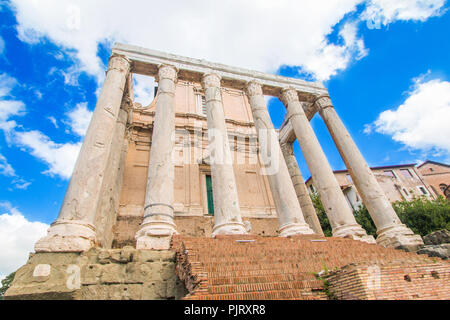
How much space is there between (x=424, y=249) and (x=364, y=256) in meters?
3.35

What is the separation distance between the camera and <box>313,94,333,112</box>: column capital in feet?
45.6

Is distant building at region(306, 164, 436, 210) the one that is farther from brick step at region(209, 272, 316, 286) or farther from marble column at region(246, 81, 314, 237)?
brick step at region(209, 272, 316, 286)

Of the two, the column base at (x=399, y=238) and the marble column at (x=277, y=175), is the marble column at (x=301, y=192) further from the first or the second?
the marble column at (x=277, y=175)

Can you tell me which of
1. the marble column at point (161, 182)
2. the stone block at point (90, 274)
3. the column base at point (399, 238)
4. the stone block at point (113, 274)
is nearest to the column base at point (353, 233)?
the column base at point (399, 238)

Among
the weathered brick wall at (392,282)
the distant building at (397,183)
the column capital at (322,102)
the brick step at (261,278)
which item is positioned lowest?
the weathered brick wall at (392,282)

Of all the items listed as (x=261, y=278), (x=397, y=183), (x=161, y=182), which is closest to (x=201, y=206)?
(x=161, y=182)

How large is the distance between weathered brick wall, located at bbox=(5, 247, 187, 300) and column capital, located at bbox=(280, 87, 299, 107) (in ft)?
35.9

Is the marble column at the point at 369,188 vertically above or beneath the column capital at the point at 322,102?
beneath

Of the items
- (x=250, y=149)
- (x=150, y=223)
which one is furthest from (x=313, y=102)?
(x=150, y=223)

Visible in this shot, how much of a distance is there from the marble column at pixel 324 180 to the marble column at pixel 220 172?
13.2 feet

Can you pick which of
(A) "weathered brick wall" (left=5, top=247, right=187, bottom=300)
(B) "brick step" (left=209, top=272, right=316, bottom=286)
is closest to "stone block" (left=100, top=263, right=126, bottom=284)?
(A) "weathered brick wall" (left=5, top=247, right=187, bottom=300)

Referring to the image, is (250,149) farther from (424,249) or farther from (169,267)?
(169,267)

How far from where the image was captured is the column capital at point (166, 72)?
11930 millimetres

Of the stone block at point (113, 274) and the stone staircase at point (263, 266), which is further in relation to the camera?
the stone block at point (113, 274)
